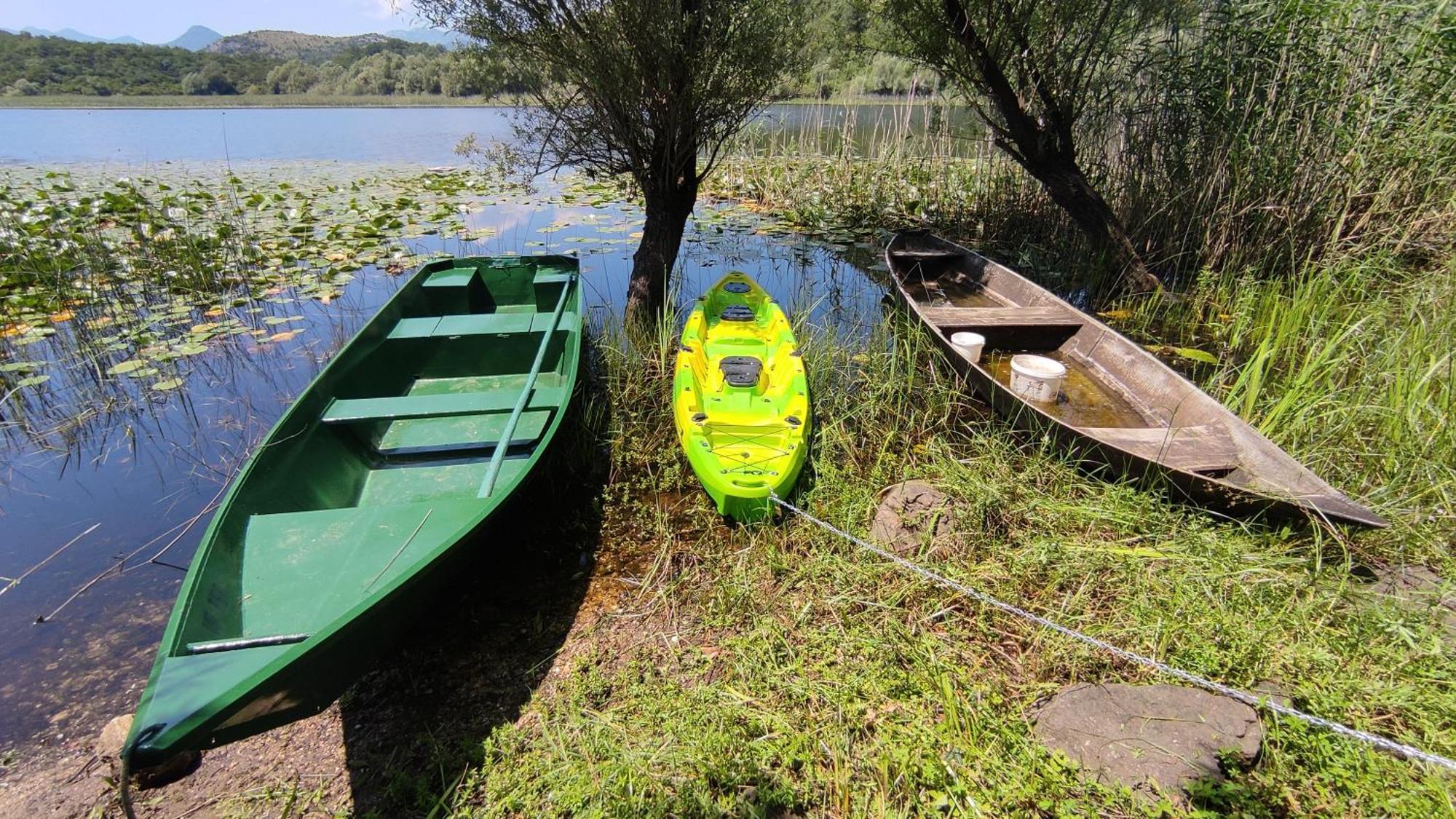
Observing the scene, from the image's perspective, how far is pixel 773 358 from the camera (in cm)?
441

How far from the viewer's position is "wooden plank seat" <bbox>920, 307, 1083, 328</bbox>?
5016 millimetres

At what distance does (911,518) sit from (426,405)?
2.77 meters

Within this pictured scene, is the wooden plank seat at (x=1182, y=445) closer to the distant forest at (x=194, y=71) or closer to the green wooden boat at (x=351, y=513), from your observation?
the green wooden boat at (x=351, y=513)

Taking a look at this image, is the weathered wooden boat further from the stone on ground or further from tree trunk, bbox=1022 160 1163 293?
tree trunk, bbox=1022 160 1163 293

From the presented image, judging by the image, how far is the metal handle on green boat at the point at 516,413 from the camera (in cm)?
278

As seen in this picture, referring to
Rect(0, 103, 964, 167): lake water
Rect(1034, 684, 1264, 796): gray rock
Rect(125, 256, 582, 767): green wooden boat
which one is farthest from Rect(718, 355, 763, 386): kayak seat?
Rect(0, 103, 964, 167): lake water

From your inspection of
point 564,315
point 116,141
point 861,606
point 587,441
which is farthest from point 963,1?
point 116,141

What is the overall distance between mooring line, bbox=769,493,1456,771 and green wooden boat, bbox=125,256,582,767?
1669mm

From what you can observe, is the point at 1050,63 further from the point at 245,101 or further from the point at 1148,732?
the point at 245,101

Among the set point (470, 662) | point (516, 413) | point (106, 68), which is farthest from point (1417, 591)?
point (106, 68)

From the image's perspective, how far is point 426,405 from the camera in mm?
3543

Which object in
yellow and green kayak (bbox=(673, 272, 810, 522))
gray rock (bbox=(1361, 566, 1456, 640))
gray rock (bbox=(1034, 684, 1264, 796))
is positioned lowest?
gray rock (bbox=(1034, 684, 1264, 796))

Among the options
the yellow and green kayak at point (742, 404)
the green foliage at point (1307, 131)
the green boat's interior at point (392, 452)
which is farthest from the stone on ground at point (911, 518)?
the green foliage at point (1307, 131)

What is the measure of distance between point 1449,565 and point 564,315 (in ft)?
16.6
